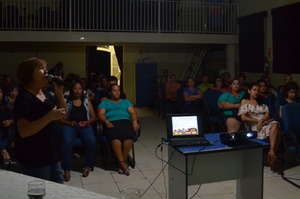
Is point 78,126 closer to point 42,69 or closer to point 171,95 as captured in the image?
point 42,69

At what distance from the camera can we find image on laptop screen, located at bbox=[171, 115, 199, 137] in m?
3.75

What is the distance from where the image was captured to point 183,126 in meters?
3.78

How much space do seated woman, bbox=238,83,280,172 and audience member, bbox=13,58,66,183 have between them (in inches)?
136

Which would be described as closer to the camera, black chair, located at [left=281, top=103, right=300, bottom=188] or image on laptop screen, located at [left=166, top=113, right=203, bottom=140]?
image on laptop screen, located at [left=166, top=113, right=203, bottom=140]

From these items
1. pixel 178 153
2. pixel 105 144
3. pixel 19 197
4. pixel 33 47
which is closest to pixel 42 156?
pixel 19 197

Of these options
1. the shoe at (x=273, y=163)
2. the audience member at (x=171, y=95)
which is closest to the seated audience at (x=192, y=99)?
the audience member at (x=171, y=95)

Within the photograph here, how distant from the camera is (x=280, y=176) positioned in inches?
206

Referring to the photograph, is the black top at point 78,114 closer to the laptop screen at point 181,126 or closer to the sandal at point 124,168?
the sandal at point 124,168

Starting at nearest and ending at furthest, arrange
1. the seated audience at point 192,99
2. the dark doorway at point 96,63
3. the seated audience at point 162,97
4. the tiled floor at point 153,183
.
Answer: the tiled floor at point 153,183 < the seated audience at point 192,99 < the seated audience at point 162,97 < the dark doorway at point 96,63

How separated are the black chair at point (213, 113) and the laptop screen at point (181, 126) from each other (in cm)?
303

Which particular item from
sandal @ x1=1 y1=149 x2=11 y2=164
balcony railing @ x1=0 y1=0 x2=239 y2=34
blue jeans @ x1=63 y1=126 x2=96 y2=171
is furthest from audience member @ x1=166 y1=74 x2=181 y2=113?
sandal @ x1=1 y1=149 x2=11 y2=164

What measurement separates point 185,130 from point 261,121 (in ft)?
7.83

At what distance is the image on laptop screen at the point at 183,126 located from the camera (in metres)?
3.75

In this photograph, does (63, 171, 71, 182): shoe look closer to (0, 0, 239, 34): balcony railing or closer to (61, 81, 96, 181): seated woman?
(61, 81, 96, 181): seated woman
